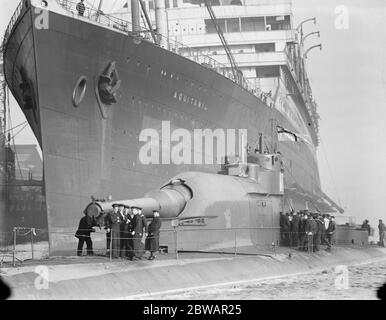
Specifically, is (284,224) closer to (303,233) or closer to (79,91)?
(303,233)

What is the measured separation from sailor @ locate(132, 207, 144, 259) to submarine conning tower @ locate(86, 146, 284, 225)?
0.43m

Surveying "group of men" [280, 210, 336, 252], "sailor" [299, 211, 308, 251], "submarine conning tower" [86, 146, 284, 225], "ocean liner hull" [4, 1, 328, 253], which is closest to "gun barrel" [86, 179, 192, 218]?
"submarine conning tower" [86, 146, 284, 225]

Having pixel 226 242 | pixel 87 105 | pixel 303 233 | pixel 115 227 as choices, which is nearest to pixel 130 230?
pixel 115 227

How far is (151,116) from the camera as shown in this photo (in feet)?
Answer: 65.2

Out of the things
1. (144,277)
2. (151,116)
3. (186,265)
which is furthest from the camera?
(151,116)

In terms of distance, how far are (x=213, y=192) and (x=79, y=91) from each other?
19.1ft

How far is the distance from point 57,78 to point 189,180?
5.36 metres

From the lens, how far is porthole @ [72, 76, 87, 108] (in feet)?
55.6

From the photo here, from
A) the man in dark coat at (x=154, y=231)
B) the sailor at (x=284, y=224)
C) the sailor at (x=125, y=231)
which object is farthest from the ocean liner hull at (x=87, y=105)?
the sailor at (x=125, y=231)

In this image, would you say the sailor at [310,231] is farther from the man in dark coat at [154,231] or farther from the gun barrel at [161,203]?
the man in dark coat at [154,231]

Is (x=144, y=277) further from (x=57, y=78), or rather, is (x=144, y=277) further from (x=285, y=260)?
(x=57, y=78)

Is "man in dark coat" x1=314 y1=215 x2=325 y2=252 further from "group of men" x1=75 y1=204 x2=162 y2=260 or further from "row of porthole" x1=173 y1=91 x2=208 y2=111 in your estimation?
"row of porthole" x1=173 y1=91 x2=208 y2=111

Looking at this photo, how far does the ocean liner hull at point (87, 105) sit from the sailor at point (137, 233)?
3.46 m
